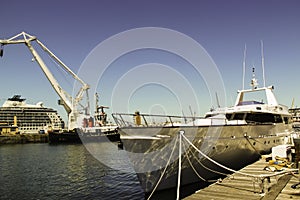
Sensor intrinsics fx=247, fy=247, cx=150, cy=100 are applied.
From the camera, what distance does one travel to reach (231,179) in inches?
428

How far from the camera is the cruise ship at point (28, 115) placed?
98688mm

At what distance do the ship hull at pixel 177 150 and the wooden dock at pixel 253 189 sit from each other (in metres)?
2.23

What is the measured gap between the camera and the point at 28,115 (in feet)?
331

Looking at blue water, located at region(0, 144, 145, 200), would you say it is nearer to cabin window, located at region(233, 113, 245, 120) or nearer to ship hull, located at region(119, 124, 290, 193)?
ship hull, located at region(119, 124, 290, 193)

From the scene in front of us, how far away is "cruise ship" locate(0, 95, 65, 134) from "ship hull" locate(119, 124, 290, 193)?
9136 cm

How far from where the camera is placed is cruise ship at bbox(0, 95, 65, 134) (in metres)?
98.7

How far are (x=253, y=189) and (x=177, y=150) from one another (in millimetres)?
3754

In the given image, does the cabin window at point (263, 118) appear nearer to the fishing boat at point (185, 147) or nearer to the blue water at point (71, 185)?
the fishing boat at point (185, 147)

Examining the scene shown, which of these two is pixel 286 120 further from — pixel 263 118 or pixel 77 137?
pixel 77 137

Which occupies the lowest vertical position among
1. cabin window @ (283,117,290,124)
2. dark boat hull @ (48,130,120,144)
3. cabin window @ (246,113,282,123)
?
dark boat hull @ (48,130,120,144)

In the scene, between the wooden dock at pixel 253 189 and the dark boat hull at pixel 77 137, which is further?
the dark boat hull at pixel 77 137

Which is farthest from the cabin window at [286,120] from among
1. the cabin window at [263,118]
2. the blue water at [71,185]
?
the blue water at [71,185]

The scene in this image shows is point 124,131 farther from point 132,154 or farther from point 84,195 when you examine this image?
point 84,195

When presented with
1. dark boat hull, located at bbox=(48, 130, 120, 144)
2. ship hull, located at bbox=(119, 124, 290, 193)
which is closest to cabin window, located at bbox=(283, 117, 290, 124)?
ship hull, located at bbox=(119, 124, 290, 193)
